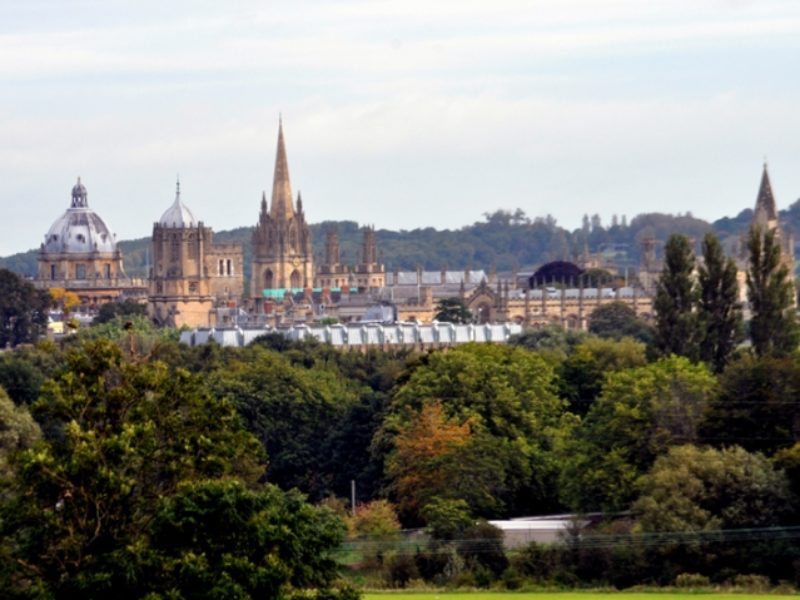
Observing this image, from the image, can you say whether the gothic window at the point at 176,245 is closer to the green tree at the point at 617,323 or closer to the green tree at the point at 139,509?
the green tree at the point at 617,323

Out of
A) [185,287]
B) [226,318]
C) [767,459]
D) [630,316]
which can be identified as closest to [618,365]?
[767,459]

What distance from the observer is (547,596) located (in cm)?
4669

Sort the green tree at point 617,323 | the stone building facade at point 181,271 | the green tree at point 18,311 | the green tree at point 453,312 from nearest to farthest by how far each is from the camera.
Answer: the green tree at point 617,323 → the green tree at point 18,311 → the green tree at point 453,312 → the stone building facade at point 181,271

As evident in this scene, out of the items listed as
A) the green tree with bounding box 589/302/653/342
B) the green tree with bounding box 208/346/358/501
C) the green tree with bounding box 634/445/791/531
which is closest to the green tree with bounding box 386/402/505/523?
the green tree with bounding box 208/346/358/501

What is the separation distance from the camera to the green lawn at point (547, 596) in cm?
4553

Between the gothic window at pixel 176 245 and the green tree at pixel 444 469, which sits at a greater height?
the gothic window at pixel 176 245

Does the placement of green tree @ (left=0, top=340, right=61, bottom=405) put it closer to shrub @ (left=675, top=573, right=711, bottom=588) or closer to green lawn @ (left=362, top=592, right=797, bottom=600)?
green lawn @ (left=362, top=592, right=797, bottom=600)

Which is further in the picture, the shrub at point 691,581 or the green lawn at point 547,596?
the shrub at point 691,581

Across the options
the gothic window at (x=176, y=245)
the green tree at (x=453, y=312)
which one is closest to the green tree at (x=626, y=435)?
the green tree at (x=453, y=312)

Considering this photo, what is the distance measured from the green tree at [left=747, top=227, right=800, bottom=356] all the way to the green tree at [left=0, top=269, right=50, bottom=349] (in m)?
87.3

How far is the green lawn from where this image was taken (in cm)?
4553

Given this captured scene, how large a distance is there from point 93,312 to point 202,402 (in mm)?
150762

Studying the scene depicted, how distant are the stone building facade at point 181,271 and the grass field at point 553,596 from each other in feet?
439

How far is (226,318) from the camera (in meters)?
176
